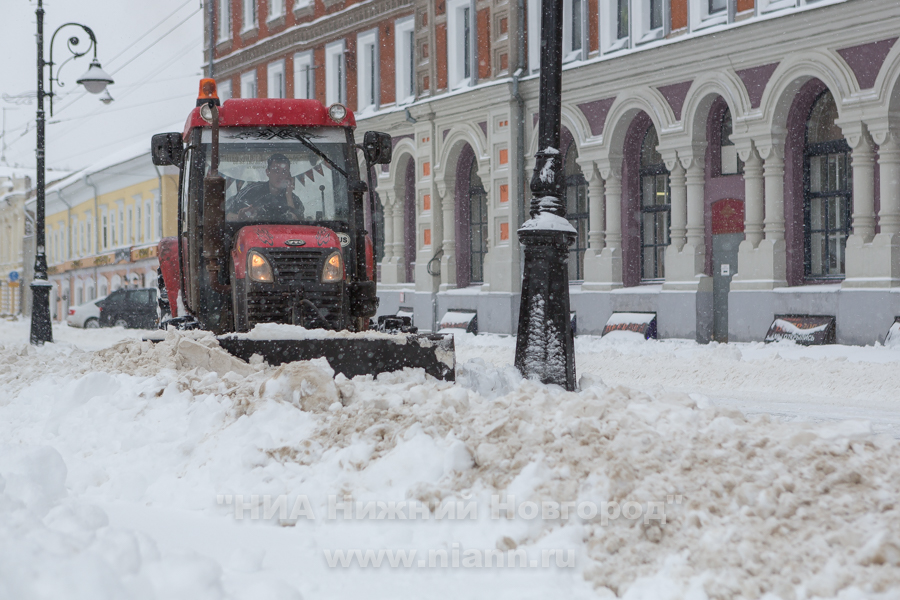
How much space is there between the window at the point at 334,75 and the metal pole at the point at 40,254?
9.40 metres

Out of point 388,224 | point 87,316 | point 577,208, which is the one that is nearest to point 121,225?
point 87,316

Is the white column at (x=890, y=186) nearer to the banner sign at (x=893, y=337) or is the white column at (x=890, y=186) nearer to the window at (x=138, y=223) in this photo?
the banner sign at (x=893, y=337)

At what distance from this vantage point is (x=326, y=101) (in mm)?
29500

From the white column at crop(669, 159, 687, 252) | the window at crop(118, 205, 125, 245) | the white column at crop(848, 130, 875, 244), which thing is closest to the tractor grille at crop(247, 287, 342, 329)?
the white column at crop(848, 130, 875, 244)

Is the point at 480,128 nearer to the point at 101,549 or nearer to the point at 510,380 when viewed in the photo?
the point at 510,380

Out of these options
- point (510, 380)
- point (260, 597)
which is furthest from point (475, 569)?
point (510, 380)

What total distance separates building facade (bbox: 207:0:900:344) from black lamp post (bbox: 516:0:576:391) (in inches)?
350

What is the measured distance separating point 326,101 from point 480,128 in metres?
7.08

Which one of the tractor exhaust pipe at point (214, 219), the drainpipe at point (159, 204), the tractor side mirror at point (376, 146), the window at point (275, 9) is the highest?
the window at point (275, 9)

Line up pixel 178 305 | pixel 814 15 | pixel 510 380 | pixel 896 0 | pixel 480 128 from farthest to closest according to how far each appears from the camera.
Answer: pixel 480 128
pixel 814 15
pixel 896 0
pixel 178 305
pixel 510 380

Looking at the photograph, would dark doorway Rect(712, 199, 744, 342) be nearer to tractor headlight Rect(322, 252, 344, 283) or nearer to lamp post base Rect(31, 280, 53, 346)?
tractor headlight Rect(322, 252, 344, 283)

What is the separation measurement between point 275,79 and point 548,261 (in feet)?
81.7

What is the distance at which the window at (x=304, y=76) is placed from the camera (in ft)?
99.0

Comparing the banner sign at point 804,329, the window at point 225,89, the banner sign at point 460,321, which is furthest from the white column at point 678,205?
the window at point 225,89
